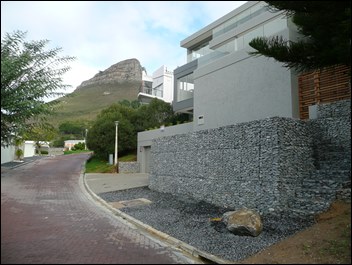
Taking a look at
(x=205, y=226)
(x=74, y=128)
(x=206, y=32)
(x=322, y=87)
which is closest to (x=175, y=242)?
(x=205, y=226)

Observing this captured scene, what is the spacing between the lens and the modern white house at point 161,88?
3609cm

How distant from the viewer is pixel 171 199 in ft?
41.8

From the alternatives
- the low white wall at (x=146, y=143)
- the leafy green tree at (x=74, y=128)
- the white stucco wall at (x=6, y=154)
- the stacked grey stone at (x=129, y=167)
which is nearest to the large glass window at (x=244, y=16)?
the low white wall at (x=146, y=143)

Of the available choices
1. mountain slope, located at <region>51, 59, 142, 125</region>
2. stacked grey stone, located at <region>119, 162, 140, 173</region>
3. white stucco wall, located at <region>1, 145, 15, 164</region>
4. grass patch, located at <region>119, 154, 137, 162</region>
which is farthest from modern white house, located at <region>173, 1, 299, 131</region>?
mountain slope, located at <region>51, 59, 142, 125</region>

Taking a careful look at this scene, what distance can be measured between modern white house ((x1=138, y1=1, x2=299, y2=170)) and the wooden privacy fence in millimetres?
545

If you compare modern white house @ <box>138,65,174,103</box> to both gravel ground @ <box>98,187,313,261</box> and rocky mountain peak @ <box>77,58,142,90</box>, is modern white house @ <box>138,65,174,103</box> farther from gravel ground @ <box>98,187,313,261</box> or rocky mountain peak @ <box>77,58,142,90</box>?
rocky mountain peak @ <box>77,58,142,90</box>

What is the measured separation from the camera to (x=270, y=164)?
9016 mm

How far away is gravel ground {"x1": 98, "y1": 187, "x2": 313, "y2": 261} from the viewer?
674 centimetres

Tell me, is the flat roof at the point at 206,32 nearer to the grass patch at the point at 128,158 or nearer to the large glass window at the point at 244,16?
the large glass window at the point at 244,16

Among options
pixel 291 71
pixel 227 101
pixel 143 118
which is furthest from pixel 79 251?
pixel 143 118

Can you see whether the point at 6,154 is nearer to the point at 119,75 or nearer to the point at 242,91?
the point at 242,91

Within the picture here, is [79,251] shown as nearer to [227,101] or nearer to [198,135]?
[198,135]

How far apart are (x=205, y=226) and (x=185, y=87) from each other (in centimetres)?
1872

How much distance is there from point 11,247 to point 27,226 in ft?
7.91
